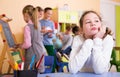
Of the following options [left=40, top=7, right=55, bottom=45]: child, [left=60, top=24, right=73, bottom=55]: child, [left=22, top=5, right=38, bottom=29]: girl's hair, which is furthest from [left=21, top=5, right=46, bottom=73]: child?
[left=60, top=24, right=73, bottom=55]: child

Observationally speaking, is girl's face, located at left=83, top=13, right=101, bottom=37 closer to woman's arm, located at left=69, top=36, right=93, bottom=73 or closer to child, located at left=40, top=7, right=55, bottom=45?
woman's arm, located at left=69, top=36, right=93, bottom=73

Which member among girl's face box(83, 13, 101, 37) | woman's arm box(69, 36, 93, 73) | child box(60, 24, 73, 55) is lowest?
child box(60, 24, 73, 55)

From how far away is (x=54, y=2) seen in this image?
3938 millimetres

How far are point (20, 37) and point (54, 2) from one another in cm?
96

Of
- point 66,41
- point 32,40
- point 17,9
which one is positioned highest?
point 17,9

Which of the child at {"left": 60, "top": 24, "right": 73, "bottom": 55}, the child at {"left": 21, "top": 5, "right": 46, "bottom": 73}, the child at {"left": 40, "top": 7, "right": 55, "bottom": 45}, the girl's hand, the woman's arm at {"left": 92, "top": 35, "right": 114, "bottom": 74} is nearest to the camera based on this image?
the woman's arm at {"left": 92, "top": 35, "right": 114, "bottom": 74}

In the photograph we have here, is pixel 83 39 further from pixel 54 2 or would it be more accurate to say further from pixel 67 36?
pixel 54 2

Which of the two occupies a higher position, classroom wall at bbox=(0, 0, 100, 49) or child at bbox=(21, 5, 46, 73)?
classroom wall at bbox=(0, 0, 100, 49)

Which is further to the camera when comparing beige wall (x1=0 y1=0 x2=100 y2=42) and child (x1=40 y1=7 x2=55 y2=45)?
beige wall (x1=0 y1=0 x2=100 y2=42)

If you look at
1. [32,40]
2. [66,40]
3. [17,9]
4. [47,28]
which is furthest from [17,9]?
[32,40]

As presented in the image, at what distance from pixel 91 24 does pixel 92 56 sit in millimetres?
167

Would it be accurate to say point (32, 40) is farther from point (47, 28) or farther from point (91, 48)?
point (91, 48)

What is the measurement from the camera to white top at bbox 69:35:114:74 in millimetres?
1059

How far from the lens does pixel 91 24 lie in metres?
1.12
